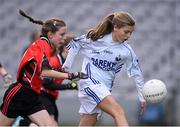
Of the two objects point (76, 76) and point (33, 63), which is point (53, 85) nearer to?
point (33, 63)

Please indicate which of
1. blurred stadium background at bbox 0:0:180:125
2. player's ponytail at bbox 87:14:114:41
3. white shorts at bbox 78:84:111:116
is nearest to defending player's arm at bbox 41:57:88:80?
white shorts at bbox 78:84:111:116

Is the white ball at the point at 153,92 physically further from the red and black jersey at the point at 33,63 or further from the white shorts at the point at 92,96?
the red and black jersey at the point at 33,63

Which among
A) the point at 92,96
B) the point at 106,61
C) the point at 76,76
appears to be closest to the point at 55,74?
the point at 76,76

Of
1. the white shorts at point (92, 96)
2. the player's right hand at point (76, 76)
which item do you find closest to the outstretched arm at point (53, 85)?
the white shorts at point (92, 96)

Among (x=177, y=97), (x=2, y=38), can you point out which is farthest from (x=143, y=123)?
(x=2, y=38)

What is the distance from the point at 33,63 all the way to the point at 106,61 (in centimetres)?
89

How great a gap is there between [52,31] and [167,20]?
7.65m

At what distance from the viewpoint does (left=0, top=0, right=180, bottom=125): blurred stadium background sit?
16.5 meters

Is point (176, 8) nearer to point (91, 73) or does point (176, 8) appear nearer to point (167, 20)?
point (167, 20)

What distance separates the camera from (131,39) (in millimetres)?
16781

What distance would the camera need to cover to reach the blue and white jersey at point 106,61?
30.7ft

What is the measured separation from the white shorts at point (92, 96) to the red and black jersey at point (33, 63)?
0.62m

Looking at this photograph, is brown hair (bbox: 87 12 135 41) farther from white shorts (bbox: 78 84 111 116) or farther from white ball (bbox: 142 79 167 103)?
white ball (bbox: 142 79 167 103)

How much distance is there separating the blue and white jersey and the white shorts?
0.24 feet
